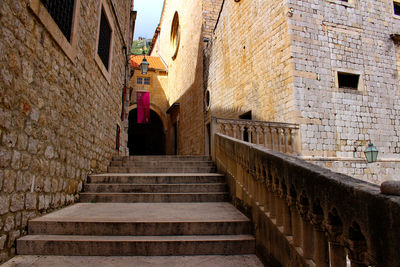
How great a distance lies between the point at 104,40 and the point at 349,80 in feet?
26.8

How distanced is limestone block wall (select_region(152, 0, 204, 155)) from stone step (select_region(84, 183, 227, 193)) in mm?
8237

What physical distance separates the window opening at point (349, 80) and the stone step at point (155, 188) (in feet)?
21.6

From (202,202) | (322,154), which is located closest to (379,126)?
(322,154)

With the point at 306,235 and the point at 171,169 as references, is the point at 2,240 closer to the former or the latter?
the point at 306,235

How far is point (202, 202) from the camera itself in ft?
14.4

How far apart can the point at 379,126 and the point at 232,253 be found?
8.30 metres

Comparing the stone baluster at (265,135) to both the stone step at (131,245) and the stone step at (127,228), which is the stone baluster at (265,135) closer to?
the stone step at (127,228)

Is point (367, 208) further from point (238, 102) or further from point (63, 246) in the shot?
point (238, 102)

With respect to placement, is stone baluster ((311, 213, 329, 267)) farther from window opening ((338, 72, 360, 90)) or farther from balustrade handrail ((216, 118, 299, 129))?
window opening ((338, 72, 360, 90))

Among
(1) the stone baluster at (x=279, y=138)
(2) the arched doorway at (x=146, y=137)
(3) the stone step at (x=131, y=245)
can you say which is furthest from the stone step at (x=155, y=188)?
(2) the arched doorway at (x=146, y=137)

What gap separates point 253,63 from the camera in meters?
9.70

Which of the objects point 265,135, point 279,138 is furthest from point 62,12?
point 279,138

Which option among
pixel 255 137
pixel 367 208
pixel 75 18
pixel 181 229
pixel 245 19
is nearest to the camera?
pixel 367 208

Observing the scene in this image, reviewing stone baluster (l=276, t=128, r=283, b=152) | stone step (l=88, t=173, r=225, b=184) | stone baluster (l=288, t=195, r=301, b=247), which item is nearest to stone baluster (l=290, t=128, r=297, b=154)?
stone baluster (l=276, t=128, r=283, b=152)
